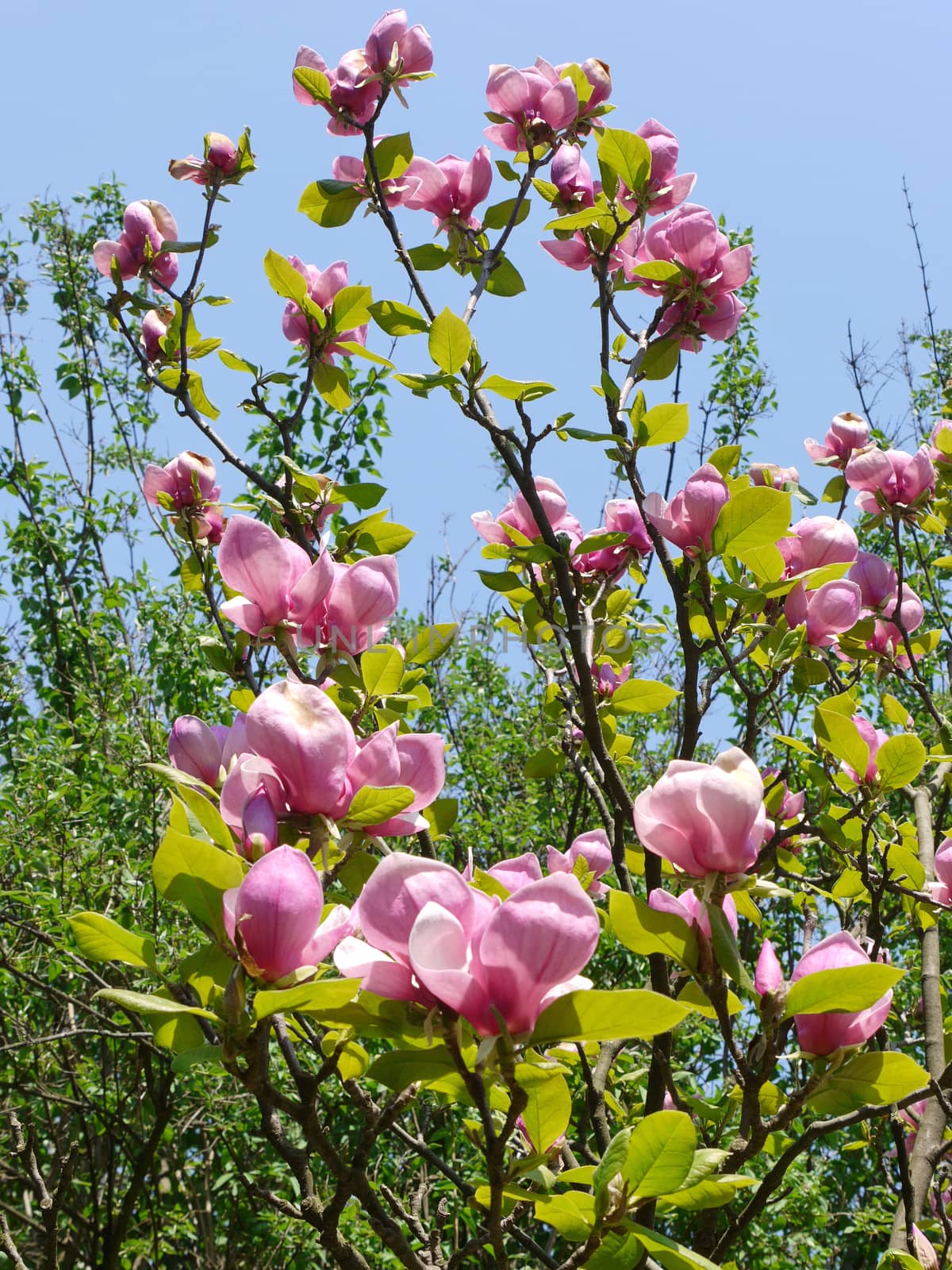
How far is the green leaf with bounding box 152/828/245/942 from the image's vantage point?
0.71 metres

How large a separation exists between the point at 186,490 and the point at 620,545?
0.75m

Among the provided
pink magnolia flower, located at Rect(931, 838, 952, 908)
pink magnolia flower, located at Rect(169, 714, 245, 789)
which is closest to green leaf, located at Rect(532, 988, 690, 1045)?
pink magnolia flower, located at Rect(169, 714, 245, 789)

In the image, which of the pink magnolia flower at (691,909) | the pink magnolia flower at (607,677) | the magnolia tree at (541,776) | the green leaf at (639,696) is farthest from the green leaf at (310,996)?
the pink magnolia flower at (607,677)

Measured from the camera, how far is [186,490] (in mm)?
1794

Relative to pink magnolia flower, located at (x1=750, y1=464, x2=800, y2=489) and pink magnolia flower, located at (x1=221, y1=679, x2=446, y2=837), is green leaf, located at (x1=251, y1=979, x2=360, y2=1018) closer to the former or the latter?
pink magnolia flower, located at (x1=221, y1=679, x2=446, y2=837)

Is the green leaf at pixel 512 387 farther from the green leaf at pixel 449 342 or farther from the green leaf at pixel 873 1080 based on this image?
the green leaf at pixel 873 1080

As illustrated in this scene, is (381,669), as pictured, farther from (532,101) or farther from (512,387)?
(532,101)

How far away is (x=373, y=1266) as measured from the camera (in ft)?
10.1

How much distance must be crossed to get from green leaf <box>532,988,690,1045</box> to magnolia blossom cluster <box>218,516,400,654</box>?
A: 0.56 metres

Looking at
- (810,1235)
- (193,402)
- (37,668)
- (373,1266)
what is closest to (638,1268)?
(193,402)

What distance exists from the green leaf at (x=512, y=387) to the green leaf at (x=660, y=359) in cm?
23

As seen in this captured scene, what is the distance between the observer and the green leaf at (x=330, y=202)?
1.75 m

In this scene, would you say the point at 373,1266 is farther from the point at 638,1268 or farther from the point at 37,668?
the point at 37,668

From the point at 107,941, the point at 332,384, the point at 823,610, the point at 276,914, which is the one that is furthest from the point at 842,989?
the point at 332,384
